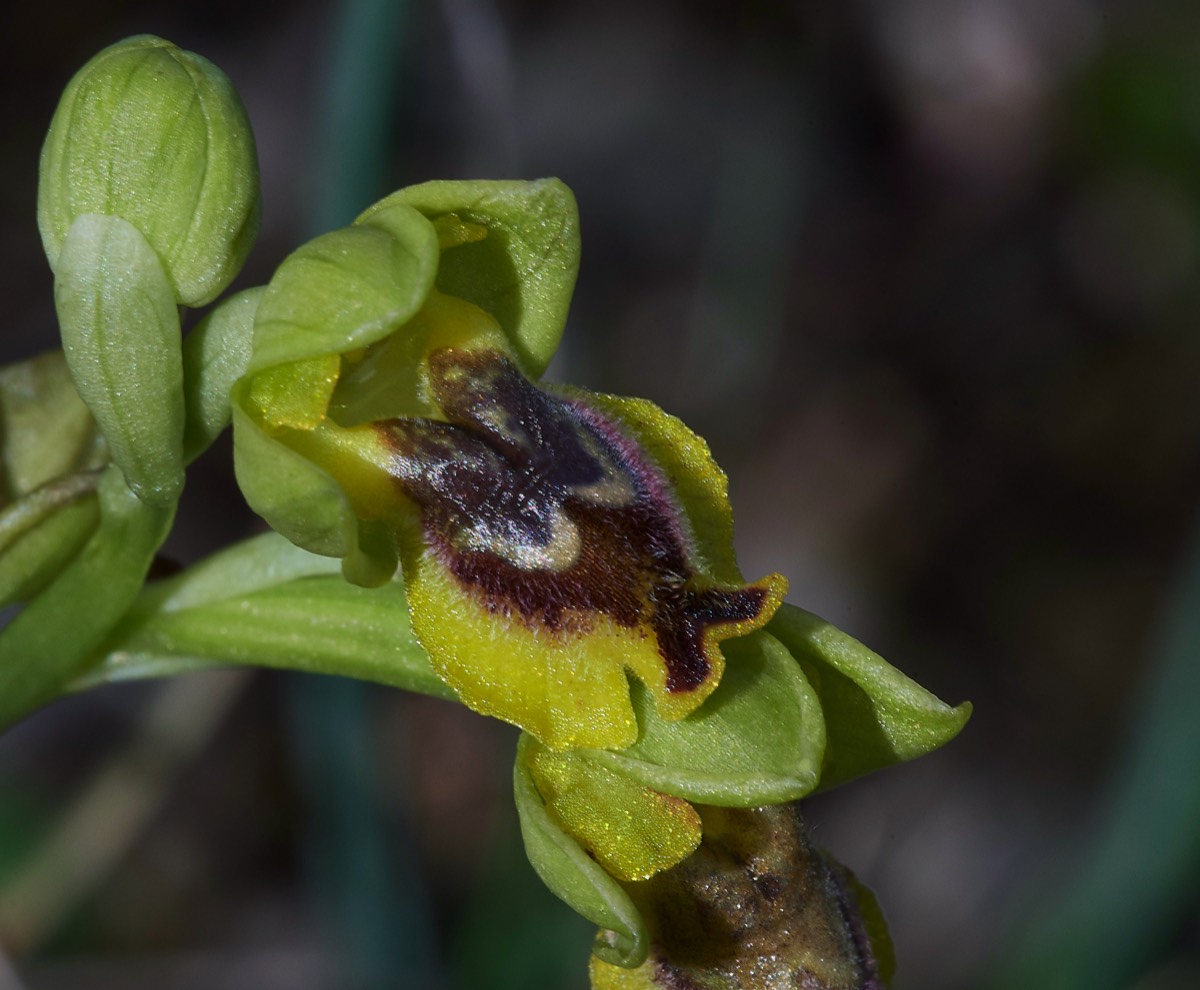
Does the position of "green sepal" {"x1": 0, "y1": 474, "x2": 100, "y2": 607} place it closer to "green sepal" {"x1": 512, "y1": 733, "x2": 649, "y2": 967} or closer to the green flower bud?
the green flower bud

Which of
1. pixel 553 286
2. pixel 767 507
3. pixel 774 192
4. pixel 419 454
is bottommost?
pixel 767 507

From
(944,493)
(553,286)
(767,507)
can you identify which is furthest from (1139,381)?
(553,286)

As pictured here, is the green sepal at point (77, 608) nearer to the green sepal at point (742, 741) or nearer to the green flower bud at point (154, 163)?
the green flower bud at point (154, 163)

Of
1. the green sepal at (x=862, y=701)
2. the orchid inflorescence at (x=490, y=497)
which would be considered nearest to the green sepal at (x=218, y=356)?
the orchid inflorescence at (x=490, y=497)

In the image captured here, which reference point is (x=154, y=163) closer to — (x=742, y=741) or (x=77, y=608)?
(x=77, y=608)

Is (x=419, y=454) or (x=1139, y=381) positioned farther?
(x=1139, y=381)

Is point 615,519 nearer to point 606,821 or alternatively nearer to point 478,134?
point 606,821
